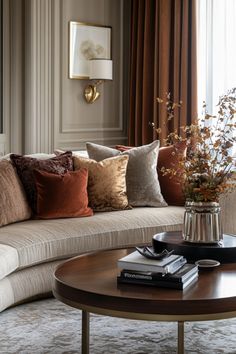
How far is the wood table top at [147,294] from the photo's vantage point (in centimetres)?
260

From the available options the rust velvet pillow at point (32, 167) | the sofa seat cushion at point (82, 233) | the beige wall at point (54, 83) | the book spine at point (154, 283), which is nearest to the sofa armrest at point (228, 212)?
the sofa seat cushion at point (82, 233)

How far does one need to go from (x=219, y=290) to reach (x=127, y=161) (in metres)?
2.07

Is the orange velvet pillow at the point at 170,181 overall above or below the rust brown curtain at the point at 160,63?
below

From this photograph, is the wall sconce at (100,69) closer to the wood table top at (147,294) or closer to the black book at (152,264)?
the wood table top at (147,294)

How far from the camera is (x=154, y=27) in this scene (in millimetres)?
6227

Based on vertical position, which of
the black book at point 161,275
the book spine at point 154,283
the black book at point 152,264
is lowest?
the book spine at point 154,283

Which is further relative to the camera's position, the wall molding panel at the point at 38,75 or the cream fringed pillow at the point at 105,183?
the wall molding panel at the point at 38,75

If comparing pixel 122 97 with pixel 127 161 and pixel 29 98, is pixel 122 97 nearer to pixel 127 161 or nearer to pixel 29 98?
pixel 29 98

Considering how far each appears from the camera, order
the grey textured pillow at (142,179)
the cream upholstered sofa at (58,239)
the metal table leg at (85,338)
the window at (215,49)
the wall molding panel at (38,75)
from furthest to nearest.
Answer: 1. the wall molding panel at (38,75)
2. the window at (215,49)
3. the grey textured pillow at (142,179)
4. the cream upholstered sofa at (58,239)
5. the metal table leg at (85,338)

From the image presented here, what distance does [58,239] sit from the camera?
3.93m

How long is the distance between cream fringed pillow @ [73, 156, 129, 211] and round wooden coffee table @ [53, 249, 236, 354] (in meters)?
1.51

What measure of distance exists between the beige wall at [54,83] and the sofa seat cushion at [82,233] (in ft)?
5.36

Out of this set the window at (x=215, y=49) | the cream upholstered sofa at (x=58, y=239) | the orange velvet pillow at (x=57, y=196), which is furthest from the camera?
the window at (x=215, y=49)

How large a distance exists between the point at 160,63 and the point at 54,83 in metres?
0.96
